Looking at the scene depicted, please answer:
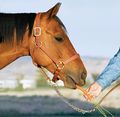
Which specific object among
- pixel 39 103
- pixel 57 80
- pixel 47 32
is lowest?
pixel 39 103

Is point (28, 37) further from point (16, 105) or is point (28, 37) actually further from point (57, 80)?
point (16, 105)

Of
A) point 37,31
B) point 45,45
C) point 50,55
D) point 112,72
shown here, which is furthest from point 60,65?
point 112,72

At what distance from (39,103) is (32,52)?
2990cm

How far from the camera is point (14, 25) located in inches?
279

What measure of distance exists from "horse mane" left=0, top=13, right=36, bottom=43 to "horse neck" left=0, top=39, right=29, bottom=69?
79 mm

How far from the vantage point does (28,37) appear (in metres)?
7.16

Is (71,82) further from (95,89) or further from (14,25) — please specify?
(14,25)

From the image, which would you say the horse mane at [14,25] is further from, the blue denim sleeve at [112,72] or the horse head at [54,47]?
the blue denim sleeve at [112,72]

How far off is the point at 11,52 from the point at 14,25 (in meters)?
0.33

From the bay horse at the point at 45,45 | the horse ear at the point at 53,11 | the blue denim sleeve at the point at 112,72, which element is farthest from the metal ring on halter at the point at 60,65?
the blue denim sleeve at the point at 112,72

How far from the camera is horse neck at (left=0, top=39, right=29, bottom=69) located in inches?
282

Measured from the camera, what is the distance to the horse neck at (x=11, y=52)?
23.5ft

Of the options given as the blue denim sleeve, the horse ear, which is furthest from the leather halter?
the blue denim sleeve

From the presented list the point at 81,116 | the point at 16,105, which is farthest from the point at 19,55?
the point at 16,105
